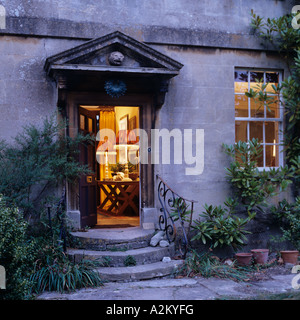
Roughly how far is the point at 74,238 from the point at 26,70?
3.02m

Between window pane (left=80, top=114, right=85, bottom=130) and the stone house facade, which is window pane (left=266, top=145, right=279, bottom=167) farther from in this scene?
window pane (left=80, top=114, right=85, bottom=130)

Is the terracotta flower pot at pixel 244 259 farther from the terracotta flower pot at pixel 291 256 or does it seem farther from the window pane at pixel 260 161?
the window pane at pixel 260 161

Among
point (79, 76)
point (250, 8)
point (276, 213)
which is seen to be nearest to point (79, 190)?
point (79, 76)

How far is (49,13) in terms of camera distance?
7.35 meters

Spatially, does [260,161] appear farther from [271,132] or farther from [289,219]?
[289,219]

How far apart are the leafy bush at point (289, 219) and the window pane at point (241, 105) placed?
192cm

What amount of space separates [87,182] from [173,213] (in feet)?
6.15

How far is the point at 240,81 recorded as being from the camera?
8.45 m

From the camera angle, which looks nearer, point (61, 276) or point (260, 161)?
point (61, 276)

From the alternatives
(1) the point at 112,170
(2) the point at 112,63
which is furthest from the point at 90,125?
(1) the point at 112,170

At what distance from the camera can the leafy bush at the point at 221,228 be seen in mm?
7352

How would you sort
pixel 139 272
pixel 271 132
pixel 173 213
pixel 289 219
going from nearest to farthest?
pixel 139 272 < pixel 173 213 < pixel 289 219 < pixel 271 132

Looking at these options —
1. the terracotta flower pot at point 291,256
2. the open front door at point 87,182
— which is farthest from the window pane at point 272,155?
the open front door at point 87,182
